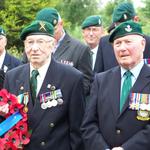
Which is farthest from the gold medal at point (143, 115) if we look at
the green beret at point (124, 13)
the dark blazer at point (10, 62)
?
the dark blazer at point (10, 62)

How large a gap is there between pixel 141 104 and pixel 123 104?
155 millimetres

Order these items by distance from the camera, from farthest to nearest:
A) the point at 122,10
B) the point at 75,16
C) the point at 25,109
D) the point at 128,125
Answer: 1. the point at 75,16
2. the point at 122,10
3. the point at 25,109
4. the point at 128,125

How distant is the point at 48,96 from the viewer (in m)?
4.16

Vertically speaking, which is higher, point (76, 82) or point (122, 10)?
point (122, 10)

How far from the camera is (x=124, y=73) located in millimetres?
4035

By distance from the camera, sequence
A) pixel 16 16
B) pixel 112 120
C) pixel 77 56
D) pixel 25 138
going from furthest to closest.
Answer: pixel 16 16 < pixel 77 56 < pixel 25 138 < pixel 112 120

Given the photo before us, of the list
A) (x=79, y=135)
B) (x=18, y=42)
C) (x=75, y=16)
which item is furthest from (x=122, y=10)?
(x=75, y=16)

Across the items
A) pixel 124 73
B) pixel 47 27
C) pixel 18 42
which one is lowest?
pixel 18 42

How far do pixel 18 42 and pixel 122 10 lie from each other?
348 inches

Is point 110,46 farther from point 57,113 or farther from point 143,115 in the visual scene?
point 143,115

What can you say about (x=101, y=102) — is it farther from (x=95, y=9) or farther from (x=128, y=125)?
(x=95, y=9)

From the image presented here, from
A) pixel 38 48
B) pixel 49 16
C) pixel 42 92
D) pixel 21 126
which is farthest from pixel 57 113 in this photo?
pixel 49 16

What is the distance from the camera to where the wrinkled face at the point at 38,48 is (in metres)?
4.11

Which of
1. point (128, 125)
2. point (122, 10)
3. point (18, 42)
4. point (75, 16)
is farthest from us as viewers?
point (75, 16)
